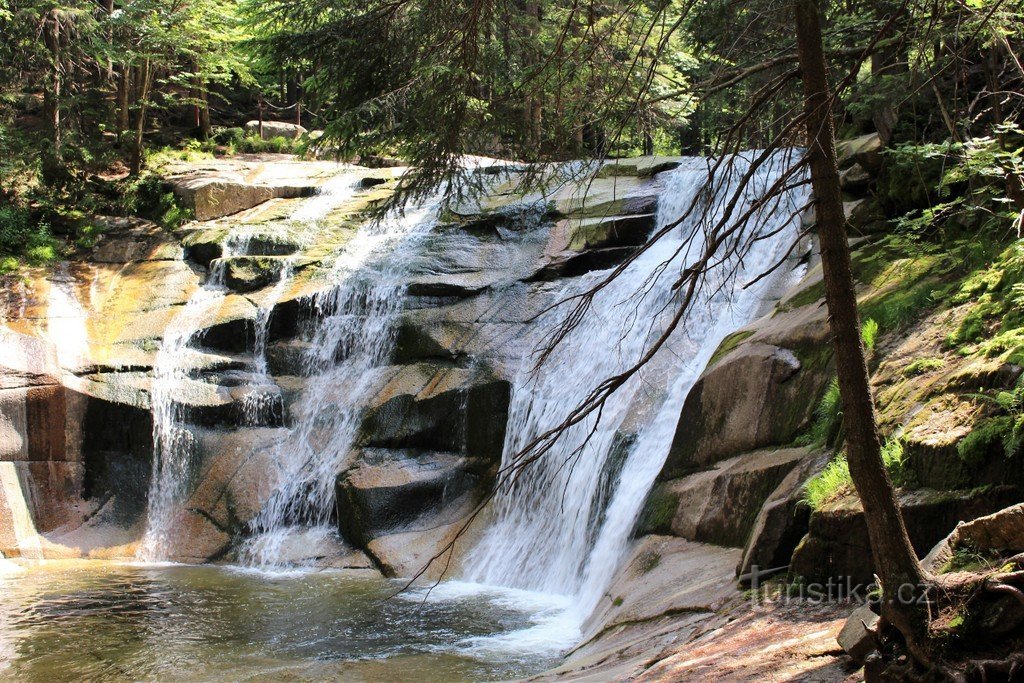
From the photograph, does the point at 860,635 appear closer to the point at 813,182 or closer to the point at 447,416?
the point at 813,182

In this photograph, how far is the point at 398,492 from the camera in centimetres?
1247

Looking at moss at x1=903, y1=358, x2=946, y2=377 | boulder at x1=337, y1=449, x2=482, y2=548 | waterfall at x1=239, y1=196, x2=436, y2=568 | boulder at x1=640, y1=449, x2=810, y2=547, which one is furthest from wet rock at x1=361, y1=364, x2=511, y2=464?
moss at x1=903, y1=358, x2=946, y2=377

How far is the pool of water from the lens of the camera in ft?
25.4

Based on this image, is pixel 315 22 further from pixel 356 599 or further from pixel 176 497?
pixel 176 497

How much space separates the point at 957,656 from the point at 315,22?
8.76 meters

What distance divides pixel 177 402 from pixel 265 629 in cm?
604

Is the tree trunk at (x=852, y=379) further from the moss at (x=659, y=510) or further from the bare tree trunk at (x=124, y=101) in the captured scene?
the bare tree trunk at (x=124, y=101)

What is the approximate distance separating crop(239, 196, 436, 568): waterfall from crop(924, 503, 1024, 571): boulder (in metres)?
9.20

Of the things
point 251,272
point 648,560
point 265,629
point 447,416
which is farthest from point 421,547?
point 251,272

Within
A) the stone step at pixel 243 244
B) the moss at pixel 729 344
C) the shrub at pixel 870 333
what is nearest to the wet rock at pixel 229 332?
the stone step at pixel 243 244

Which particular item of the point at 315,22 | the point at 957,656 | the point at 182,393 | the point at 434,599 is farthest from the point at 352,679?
the point at 182,393

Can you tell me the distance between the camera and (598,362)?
12430 millimetres

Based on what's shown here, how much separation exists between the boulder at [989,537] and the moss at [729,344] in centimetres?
456

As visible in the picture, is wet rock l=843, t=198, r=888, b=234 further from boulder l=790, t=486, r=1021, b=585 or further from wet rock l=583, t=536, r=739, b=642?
boulder l=790, t=486, r=1021, b=585
